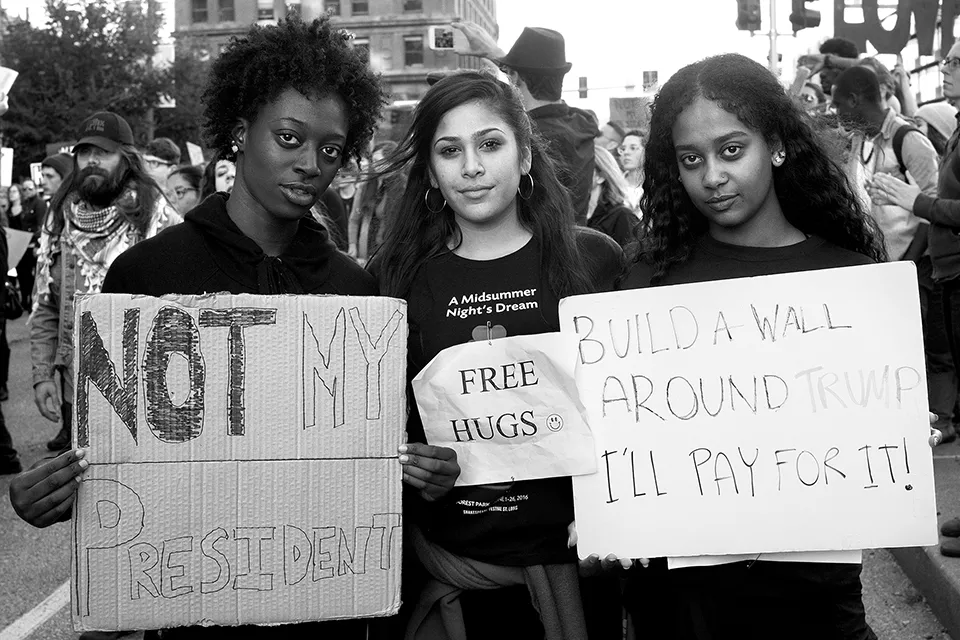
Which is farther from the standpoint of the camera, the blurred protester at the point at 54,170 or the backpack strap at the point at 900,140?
the blurred protester at the point at 54,170

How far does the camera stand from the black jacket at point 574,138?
483 cm

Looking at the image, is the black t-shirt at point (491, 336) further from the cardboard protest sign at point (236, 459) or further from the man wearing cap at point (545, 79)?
the man wearing cap at point (545, 79)

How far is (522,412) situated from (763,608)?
68 centimetres

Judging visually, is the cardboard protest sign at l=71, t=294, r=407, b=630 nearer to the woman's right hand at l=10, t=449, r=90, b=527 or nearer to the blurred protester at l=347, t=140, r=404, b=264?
the woman's right hand at l=10, t=449, r=90, b=527

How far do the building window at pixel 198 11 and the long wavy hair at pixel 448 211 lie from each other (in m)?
78.2

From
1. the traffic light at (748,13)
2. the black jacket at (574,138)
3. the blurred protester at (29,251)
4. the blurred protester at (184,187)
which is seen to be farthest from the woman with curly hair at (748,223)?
the traffic light at (748,13)

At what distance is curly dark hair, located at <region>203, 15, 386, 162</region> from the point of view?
258 centimetres

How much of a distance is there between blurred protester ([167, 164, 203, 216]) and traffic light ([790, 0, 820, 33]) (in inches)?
460

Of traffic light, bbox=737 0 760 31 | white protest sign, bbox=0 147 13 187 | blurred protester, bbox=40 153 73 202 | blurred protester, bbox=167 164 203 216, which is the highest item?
traffic light, bbox=737 0 760 31

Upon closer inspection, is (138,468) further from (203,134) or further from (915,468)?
(915,468)

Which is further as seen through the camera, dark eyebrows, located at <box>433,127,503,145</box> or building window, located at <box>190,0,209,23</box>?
building window, located at <box>190,0,209,23</box>

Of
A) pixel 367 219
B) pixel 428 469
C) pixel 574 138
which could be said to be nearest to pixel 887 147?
pixel 574 138

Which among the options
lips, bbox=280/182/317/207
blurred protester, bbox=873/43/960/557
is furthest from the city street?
lips, bbox=280/182/317/207

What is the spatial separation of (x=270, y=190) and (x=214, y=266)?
0.22 metres
